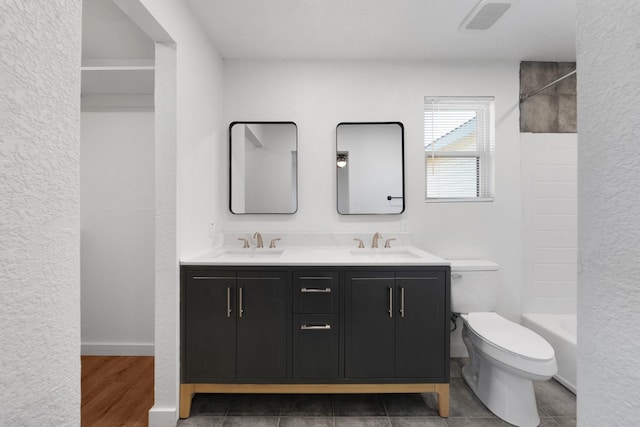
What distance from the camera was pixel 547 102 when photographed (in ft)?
8.33

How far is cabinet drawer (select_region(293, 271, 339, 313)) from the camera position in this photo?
72.4 inches

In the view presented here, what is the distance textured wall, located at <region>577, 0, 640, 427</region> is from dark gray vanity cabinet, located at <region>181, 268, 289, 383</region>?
1501 millimetres

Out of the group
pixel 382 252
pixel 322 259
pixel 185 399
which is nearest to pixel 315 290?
pixel 322 259

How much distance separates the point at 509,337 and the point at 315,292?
1196 millimetres

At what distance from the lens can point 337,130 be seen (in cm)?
253

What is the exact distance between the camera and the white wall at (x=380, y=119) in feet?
8.35

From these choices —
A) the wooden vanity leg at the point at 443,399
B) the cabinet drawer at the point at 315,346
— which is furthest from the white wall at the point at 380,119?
the wooden vanity leg at the point at 443,399

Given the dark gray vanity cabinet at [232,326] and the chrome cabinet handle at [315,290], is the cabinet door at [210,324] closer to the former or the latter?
the dark gray vanity cabinet at [232,326]

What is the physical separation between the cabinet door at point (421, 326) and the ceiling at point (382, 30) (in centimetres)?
166

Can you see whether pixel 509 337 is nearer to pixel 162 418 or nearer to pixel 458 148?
pixel 458 148

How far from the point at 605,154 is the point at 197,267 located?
183cm

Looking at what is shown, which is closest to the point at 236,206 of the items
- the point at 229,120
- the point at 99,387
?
the point at 229,120

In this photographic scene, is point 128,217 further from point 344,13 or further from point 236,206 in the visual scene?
point 344,13

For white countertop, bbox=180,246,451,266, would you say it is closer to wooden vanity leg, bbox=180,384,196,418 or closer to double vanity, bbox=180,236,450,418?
double vanity, bbox=180,236,450,418
